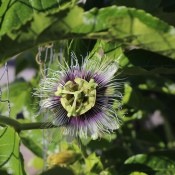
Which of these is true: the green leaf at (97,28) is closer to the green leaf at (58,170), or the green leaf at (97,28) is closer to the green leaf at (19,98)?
the green leaf at (58,170)

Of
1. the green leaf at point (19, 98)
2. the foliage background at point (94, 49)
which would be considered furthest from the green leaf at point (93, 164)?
the green leaf at point (19, 98)

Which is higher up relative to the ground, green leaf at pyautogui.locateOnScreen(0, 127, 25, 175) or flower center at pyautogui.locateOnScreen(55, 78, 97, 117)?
flower center at pyautogui.locateOnScreen(55, 78, 97, 117)

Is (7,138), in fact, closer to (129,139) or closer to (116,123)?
(116,123)

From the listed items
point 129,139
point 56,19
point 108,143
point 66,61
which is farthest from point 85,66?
point 129,139

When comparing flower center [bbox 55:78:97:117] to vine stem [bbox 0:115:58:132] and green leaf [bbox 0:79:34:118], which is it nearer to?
vine stem [bbox 0:115:58:132]

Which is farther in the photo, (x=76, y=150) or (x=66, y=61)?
(x=76, y=150)

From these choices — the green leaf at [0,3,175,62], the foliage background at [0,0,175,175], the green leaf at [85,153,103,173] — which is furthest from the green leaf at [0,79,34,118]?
the green leaf at [0,3,175,62]

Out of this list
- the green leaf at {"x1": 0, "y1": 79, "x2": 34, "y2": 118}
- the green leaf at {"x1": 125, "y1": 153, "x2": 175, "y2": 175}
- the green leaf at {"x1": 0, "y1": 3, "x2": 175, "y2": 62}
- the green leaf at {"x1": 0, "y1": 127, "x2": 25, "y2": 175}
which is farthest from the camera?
the green leaf at {"x1": 0, "y1": 79, "x2": 34, "y2": 118}

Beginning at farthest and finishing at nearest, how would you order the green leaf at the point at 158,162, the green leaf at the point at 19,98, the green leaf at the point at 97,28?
the green leaf at the point at 19,98, the green leaf at the point at 158,162, the green leaf at the point at 97,28
